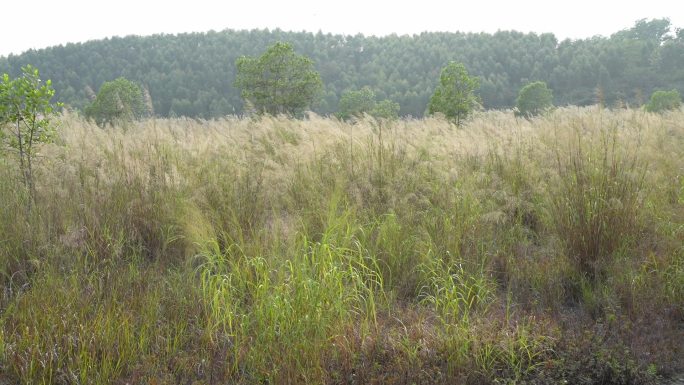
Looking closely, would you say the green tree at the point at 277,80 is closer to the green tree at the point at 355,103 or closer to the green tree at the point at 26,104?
the green tree at the point at 355,103

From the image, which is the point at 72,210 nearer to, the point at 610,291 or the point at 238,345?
the point at 238,345

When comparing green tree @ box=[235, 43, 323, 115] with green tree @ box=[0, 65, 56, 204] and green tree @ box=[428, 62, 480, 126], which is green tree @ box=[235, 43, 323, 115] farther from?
green tree @ box=[0, 65, 56, 204]

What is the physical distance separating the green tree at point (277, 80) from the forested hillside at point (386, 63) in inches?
1046

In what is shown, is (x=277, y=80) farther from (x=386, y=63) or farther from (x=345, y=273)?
(x=386, y=63)

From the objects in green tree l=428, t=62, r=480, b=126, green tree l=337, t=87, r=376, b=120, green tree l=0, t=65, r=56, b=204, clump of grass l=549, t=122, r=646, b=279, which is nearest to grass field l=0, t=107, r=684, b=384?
clump of grass l=549, t=122, r=646, b=279

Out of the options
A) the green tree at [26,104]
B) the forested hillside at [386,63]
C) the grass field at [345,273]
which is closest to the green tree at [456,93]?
the grass field at [345,273]

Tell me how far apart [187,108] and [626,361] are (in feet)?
158

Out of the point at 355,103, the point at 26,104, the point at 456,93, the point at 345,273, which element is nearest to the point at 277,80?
the point at 456,93

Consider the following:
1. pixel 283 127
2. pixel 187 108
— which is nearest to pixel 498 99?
pixel 187 108

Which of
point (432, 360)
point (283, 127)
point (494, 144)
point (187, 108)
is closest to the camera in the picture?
point (432, 360)

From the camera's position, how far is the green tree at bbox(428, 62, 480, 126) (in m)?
11.0

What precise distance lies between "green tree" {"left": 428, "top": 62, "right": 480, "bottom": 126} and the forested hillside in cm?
3084

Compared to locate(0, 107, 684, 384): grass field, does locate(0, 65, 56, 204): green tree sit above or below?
above

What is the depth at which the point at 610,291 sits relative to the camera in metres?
3.16
